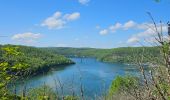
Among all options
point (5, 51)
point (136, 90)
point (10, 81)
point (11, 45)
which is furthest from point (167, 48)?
point (11, 45)

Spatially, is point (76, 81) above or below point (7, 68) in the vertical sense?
below

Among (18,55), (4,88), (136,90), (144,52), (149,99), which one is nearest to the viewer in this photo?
(149,99)

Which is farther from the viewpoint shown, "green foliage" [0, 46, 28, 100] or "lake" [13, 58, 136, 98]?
"green foliage" [0, 46, 28, 100]

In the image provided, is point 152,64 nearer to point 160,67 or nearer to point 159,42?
point 160,67

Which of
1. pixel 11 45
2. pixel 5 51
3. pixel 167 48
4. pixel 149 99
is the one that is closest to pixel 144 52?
pixel 167 48

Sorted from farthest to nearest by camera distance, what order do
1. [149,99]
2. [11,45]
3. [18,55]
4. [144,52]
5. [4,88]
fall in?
[11,45]
[18,55]
[4,88]
[144,52]
[149,99]

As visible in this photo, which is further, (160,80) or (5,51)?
(5,51)

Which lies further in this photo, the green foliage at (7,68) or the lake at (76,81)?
the green foliage at (7,68)

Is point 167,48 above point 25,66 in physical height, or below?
above

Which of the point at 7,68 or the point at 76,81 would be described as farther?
the point at 76,81

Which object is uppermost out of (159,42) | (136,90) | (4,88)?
(159,42)

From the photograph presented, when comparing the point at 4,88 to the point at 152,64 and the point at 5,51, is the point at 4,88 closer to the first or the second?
the point at 5,51
